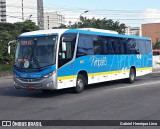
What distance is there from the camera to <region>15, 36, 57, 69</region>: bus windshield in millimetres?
15328

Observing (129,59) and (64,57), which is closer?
(64,57)

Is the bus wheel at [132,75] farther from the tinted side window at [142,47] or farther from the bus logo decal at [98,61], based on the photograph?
the bus logo decal at [98,61]

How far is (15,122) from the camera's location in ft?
32.1

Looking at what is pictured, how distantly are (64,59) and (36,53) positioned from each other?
→ 1.22 meters

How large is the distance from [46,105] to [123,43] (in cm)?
990

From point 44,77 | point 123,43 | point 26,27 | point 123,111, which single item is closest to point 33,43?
point 44,77

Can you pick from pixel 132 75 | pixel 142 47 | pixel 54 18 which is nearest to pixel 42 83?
pixel 132 75

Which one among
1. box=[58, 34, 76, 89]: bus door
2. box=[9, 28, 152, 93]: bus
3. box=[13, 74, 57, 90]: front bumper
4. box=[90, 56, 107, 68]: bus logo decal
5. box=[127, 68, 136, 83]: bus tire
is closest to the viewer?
box=[13, 74, 57, 90]: front bumper

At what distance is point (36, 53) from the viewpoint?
1551 cm

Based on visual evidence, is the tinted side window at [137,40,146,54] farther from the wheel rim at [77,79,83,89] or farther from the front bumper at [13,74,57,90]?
the front bumper at [13,74,57,90]

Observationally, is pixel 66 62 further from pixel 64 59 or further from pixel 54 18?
pixel 54 18

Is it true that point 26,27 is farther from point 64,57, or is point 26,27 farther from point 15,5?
point 15,5

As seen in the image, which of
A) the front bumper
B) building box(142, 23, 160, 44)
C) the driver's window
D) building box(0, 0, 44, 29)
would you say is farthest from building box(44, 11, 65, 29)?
the front bumper

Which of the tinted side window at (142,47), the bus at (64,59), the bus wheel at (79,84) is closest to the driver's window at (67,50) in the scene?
the bus at (64,59)
